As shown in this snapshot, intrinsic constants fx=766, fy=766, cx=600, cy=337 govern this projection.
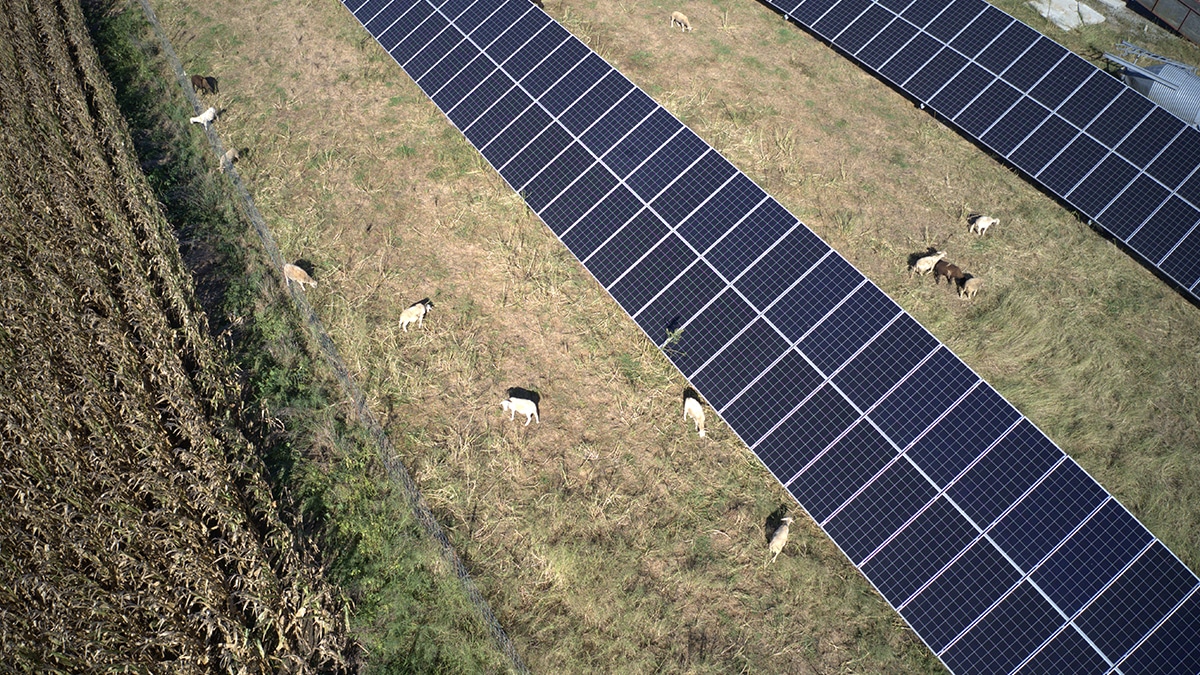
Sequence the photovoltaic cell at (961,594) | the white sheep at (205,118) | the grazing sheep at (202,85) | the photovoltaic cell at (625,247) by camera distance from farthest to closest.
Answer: the grazing sheep at (202,85) → the white sheep at (205,118) → the photovoltaic cell at (625,247) → the photovoltaic cell at (961,594)

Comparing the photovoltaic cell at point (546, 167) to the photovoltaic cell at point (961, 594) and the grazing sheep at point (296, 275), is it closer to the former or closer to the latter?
the grazing sheep at point (296, 275)

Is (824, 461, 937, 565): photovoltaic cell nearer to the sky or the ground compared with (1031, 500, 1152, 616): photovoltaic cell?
nearer to the sky

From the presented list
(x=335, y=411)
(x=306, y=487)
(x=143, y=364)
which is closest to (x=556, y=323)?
(x=335, y=411)

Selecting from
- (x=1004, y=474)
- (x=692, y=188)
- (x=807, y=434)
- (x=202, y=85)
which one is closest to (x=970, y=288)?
(x=1004, y=474)

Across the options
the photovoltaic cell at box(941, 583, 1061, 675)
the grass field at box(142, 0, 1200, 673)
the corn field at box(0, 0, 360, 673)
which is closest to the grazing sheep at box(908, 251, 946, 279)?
the grass field at box(142, 0, 1200, 673)

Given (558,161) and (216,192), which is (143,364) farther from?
(558,161)

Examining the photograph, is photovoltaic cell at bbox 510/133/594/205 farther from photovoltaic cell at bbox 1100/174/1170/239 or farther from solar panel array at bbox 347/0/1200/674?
photovoltaic cell at bbox 1100/174/1170/239

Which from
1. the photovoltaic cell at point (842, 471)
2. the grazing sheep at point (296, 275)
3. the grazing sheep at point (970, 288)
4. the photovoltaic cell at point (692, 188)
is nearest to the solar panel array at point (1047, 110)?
the grazing sheep at point (970, 288)
